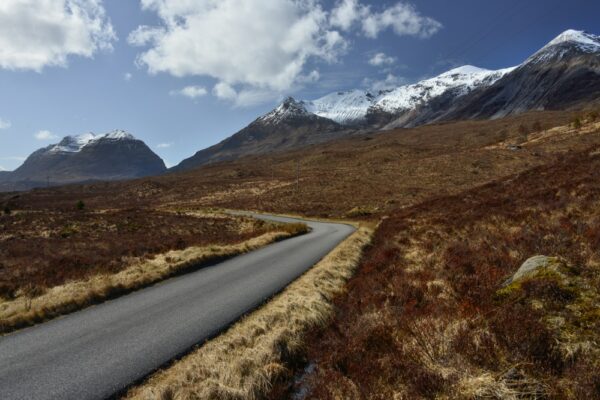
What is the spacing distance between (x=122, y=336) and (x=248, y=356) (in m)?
3.47

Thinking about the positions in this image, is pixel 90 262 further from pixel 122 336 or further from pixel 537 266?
pixel 537 266

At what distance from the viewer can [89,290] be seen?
1156 cm

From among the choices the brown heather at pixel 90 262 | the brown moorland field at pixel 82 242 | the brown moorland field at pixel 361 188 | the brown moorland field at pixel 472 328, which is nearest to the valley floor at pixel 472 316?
the brown moorland field at pixel 472 328

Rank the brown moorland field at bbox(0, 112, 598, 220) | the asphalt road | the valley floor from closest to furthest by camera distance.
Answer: the valley floor
the asphalt road
the brown moorland field at bbox(0, 112, 598, 220)

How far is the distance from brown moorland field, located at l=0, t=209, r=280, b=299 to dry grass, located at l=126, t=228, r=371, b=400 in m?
8.46

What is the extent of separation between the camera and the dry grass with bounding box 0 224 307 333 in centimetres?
973

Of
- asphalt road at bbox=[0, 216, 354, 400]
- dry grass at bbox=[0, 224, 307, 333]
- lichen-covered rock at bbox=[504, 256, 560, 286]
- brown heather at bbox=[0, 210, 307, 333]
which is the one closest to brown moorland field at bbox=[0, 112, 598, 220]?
brown heather at bbox=[0, 210, 307, 333]

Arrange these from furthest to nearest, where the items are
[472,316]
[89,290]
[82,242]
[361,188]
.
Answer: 1. [361,188]
2. [82,242]
3. [89,290]
4. [472,316]

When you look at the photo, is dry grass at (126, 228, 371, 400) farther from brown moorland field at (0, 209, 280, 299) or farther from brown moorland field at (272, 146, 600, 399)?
brown moorland field at (0, 209, 280, 299)

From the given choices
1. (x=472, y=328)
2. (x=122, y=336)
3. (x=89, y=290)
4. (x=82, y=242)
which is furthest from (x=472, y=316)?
(x=82, y=242)

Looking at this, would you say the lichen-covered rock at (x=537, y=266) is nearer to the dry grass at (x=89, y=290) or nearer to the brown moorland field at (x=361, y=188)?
the dry grass at (x=89, y=290)

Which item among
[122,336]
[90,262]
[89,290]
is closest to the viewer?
[122,336]

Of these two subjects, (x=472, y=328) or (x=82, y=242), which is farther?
(x=82, y=242)

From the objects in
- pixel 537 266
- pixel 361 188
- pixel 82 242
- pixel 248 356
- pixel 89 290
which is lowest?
pixel 361 188
